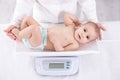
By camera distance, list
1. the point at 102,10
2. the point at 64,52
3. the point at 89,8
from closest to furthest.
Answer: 1. the point at 64,52
2. the point at 89,8
3. the point at 102,10

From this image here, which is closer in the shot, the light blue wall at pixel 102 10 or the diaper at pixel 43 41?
the diaper at pixel 43 41

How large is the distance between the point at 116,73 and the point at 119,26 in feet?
0.72

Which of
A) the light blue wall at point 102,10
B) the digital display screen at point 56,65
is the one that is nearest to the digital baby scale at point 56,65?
the digital display screen at point 56,65

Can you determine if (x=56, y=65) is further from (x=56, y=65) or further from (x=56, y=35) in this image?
(x=56, y=35)

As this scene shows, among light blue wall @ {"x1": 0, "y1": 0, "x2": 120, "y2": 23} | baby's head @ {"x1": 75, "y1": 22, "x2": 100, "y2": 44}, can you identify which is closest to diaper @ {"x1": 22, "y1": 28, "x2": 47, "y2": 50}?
baby's head @ {"x1": 75, "y1": 22, "x2": 100, "y2": 44}

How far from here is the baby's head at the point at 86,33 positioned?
0.78m

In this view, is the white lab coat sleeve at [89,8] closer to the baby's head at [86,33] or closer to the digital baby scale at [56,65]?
the baby's head at [86,33]

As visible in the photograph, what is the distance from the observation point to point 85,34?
784mm

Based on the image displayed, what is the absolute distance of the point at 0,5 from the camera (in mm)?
1425

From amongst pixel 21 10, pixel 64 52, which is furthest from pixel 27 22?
pixel 64 52

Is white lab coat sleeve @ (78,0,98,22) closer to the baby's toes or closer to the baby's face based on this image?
the baby's face

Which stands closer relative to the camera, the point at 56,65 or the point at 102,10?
the point at 56,65

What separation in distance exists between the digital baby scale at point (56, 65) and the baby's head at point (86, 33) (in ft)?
0.31

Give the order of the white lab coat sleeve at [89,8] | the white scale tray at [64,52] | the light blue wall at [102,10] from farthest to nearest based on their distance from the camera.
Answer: the light blue wall at [102,10]
the white lab coat sleeve at [89,8]
the white scale tray at [64,52]
